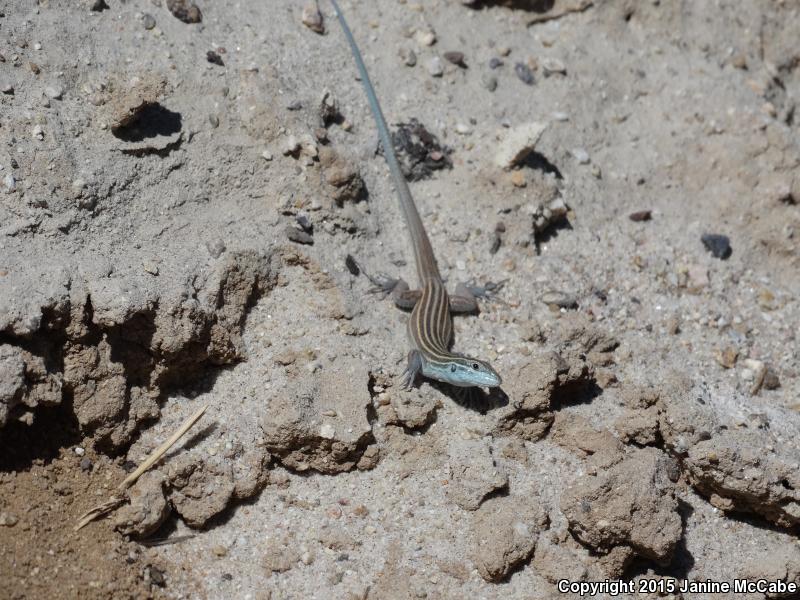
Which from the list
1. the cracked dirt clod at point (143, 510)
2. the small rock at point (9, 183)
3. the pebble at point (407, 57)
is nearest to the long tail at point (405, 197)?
the pebble at point (407, 57)

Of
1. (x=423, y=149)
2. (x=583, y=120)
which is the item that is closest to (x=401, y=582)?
(x=423, y=149)

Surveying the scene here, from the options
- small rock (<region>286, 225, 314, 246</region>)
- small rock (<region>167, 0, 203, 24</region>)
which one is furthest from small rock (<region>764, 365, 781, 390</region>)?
small rock (<region>167, 0, 203, 24</region>)

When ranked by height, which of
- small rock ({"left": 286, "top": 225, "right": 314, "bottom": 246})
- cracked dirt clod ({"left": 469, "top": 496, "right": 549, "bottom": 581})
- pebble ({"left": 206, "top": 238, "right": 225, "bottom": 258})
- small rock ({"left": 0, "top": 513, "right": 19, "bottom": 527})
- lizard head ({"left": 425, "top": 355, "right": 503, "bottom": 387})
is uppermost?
pebble ({"left": 206, "top": 238, "right": 225, "bottom": 258})

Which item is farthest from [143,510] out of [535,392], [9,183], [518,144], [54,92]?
[518,144]

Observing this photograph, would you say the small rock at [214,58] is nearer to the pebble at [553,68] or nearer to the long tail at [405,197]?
the long tail at [405,197]

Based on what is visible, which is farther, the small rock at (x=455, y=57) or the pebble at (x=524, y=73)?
the pebble at (x=524, y=73)

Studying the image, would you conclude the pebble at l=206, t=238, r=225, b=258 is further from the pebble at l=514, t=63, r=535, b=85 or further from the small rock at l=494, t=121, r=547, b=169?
the pebble at l=514, t=63, r=535, b=85
